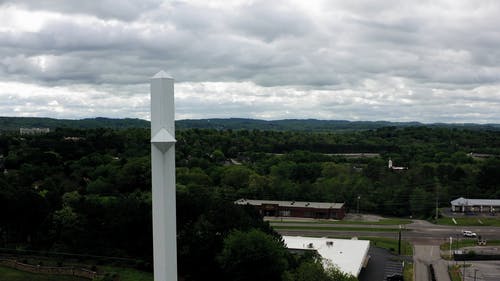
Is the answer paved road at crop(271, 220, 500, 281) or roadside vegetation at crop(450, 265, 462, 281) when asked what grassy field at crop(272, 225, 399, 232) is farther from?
roadside vegetation at crop(450, 265, 462, 281)

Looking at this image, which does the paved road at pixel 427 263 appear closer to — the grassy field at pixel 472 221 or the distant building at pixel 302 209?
the grassy field at pixel 472 221

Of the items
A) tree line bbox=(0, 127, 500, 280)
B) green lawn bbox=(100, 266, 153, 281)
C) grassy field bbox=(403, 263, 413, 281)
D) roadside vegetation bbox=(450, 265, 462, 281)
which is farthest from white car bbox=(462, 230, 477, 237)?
green lawn bbox=(100, 266, 153, 281)

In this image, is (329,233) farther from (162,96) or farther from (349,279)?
(162,96)

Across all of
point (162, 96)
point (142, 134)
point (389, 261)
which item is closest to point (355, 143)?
point (142, 134)

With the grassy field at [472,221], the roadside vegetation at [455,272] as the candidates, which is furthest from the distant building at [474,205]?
the roadside vegetation at [455,272]

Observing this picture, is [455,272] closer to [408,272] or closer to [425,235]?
[408,272]

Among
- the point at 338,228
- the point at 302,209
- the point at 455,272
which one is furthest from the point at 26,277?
the point at 302,209
